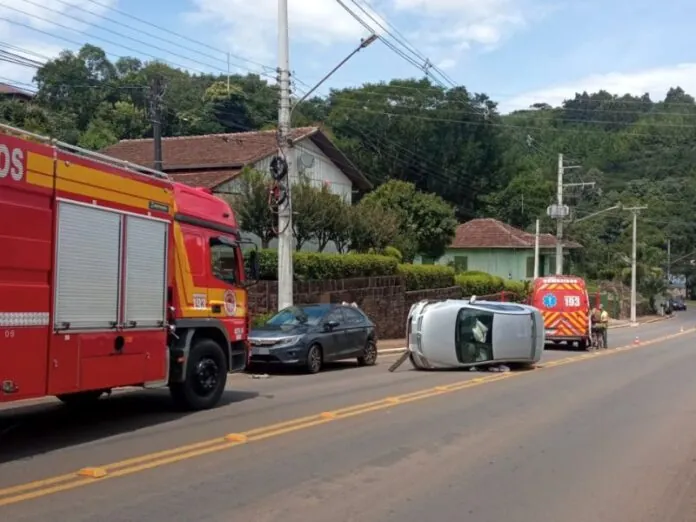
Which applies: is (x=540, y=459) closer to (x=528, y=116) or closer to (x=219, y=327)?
(x=219, y=327)

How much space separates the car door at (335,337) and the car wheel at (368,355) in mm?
1071

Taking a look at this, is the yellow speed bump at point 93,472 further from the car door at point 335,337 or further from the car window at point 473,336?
the car window at point 473,336

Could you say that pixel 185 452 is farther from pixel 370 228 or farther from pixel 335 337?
pixel 370 228

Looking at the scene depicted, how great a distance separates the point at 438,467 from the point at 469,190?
233 feet

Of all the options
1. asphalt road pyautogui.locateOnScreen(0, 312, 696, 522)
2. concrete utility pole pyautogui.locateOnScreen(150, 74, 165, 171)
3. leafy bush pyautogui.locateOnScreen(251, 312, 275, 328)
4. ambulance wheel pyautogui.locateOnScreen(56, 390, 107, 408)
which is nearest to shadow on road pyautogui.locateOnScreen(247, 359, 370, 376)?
asphalt road pyautogui.locateOnScreen(0, 312, 696, 522)

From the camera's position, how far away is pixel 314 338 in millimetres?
17500

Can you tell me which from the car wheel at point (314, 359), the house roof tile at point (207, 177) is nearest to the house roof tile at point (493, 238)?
the house roof tile at point (207, 177)

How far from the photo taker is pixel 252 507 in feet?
21.1

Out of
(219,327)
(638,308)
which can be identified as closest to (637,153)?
(638,308)

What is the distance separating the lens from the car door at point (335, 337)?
1793cm

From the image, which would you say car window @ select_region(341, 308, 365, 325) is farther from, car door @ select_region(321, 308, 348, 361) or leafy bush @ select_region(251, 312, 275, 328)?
leafy bush @ select_region(251, 312, 275, 328)

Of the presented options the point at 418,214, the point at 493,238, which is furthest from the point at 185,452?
the point at 493,238

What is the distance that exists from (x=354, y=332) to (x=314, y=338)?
1.82 m

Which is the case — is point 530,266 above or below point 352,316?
above
